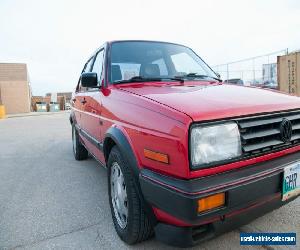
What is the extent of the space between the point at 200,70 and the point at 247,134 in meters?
1.60

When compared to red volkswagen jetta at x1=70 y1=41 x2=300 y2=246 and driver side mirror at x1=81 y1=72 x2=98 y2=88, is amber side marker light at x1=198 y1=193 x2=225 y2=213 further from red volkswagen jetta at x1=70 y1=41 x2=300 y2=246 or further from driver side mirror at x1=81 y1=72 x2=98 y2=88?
driver side mirror at x1=81 y1=72 x2=98 y2=88

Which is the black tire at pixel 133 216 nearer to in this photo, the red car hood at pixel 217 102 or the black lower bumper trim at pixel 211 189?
the black lower bumper trim at pixel 211 189

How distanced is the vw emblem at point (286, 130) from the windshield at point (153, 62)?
1177mm

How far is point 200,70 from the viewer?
3133 millimetres

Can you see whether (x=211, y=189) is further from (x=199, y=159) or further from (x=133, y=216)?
(x=133, y=216)

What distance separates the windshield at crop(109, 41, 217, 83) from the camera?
2.76 metres

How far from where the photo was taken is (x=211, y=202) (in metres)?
1.50

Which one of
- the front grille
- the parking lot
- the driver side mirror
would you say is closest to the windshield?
the driver side mirror

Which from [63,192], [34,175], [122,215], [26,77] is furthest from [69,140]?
[26,77]

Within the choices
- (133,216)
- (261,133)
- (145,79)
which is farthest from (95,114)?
(261,133)

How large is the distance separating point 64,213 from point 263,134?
82.7 inches

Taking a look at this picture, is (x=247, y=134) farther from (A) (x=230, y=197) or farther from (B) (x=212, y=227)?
(B) (x=212, y=227)

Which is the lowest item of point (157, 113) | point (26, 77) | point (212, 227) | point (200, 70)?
point (212, 227)

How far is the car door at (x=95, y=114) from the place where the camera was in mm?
2830
